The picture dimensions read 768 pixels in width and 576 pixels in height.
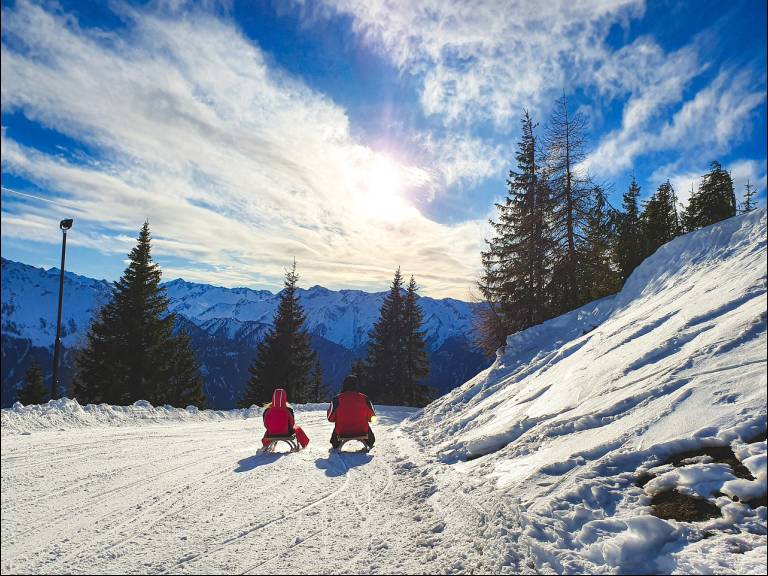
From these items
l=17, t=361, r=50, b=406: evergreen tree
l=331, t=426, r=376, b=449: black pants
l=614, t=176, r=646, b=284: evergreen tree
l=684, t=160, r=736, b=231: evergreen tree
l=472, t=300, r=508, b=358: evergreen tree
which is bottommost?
l=17, t=361, r=50, b=406: evergreen tree

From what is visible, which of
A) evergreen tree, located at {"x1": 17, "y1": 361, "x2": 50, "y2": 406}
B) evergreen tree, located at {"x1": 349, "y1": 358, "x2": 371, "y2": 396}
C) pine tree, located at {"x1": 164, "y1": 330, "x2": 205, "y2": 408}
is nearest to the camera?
pine tree, located at {"x1": 164, "y1": 330, "x2": 205, "y2": 408}

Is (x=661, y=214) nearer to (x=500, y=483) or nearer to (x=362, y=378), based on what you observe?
(x=362, y=378)

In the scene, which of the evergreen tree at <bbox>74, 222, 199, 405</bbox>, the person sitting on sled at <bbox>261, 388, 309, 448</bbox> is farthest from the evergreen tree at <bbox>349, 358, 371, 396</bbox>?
the person sitting on sled at <bbox>261, 388, 309, 448</bbox>

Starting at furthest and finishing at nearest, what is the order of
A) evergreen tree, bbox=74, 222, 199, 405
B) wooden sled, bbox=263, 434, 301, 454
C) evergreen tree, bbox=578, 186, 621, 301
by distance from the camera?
evergreen tree, bbox=74, 222, 199, 405 → evergreen tree, bbox=578, 186, 621, 301 → wooden sled, bbox=263, 434, 301, 454

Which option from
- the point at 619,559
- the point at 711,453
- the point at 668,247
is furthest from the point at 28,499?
the point at 668,247

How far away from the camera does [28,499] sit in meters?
4.46

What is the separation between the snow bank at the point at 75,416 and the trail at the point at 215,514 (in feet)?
4.11

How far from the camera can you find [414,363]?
→ 121 ft

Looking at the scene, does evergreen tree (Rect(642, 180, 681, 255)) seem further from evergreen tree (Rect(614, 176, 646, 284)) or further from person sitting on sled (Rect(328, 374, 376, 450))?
person sitting on sled (Rect(328, 374, 376, 450))

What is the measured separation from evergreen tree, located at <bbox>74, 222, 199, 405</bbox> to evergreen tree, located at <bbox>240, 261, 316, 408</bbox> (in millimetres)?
7795

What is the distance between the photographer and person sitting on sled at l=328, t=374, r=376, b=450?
29.9 ft

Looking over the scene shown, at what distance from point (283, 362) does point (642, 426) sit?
101 feet

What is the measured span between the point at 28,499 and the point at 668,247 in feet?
48.7

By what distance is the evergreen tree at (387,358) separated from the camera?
36.2 meters
